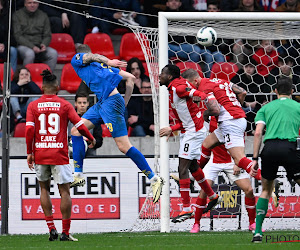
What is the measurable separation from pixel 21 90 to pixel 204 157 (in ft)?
16.5

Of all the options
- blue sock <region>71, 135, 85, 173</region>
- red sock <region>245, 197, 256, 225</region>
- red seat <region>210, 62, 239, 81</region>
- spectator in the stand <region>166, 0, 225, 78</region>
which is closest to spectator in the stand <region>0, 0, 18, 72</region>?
spectator in the stand <region>166, 0, 225, 78</region>

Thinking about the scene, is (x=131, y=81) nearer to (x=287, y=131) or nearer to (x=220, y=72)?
(x=287, y=131)

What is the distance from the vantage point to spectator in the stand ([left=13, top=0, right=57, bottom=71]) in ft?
50.3

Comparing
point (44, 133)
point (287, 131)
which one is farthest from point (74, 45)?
point (287, 131)

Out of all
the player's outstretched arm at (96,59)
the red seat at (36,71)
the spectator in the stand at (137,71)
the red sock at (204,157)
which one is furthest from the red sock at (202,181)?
the red seat at (36,71)

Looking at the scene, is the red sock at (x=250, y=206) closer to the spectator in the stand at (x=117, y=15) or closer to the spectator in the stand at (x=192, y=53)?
the spectator in the stand at (x=192, y=53)

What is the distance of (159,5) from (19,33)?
3152mm

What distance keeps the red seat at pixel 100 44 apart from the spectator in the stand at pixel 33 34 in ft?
2.68

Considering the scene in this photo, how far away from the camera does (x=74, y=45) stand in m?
15.8

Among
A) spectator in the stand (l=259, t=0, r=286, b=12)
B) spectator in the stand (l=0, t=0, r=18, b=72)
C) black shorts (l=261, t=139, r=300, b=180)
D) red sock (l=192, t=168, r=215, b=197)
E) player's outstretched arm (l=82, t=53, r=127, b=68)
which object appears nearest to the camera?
black shorts (l=261, t=139, r=300, b=180)

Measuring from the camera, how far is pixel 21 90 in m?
14.2

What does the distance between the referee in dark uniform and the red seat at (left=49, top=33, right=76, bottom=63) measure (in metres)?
8.80

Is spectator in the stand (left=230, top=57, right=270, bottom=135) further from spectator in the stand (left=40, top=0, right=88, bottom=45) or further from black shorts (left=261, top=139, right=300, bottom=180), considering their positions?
black shorts (left=261, top=139, right=300, bottom=180)

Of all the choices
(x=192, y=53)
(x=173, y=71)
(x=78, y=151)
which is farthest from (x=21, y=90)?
(x=173, y=71)
